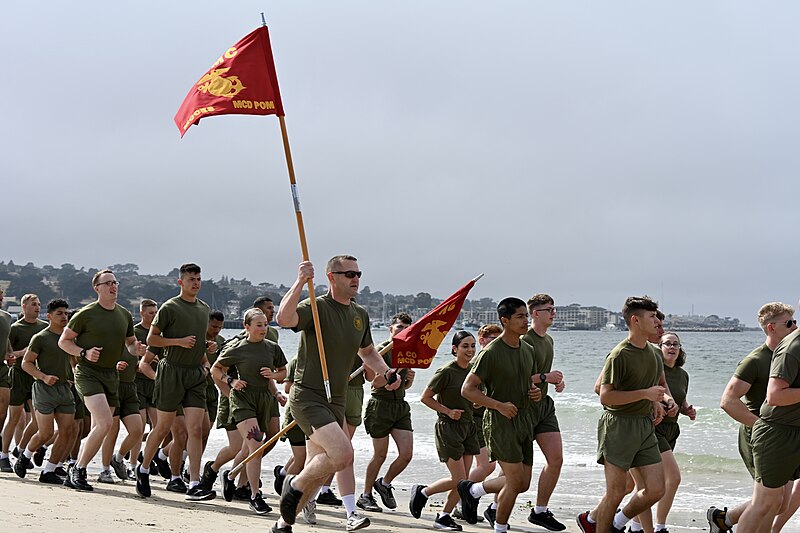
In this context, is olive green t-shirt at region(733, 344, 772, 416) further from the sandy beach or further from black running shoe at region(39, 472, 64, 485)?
black running shoe at region(39, 472, 64, 485)

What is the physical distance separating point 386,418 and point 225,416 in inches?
71.0

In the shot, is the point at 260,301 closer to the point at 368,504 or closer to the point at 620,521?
the point at 368,504

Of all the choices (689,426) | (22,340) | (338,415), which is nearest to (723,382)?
(689,426)

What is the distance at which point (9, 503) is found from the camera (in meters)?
8.70

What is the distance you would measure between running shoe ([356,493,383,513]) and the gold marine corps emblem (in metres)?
4.74

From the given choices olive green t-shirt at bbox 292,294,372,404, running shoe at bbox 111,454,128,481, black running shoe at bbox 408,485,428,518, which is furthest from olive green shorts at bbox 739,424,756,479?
running shoe at bbox 111,454,128,481

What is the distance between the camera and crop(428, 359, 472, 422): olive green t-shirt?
10.8 m

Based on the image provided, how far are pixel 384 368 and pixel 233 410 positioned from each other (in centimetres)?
267

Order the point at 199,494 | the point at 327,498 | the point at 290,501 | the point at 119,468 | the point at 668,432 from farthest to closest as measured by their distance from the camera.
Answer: the point at 119,468 < the point at 327,498 < the point at 199,494 < the point at 668,432 < the point at 290,501

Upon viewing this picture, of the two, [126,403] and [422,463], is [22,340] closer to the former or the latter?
[126,403]

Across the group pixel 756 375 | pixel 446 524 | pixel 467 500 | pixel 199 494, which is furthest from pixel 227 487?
pixel 756 375

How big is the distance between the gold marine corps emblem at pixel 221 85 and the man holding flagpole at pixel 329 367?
166 cm

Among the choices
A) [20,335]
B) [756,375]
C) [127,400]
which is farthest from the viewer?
[20,335]

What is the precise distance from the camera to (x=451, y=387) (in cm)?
1088
